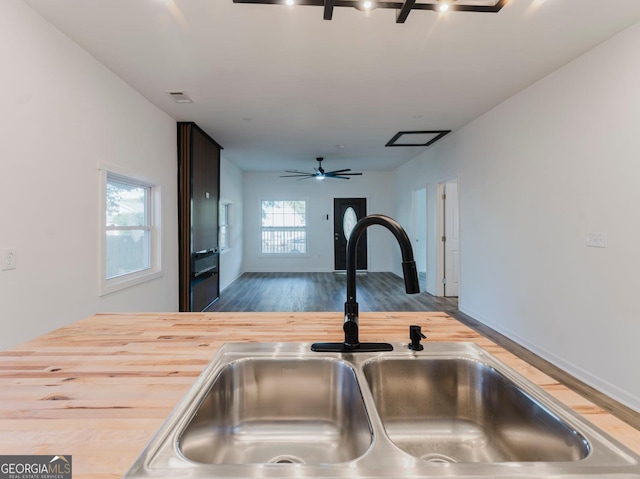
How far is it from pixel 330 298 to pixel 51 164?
166 inches

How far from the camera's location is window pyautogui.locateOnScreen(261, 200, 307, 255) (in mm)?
8367

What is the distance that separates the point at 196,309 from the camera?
14.5ft

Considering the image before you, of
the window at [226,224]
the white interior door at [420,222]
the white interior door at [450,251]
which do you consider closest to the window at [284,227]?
the window at [226,224]

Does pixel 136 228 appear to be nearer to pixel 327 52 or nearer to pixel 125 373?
pixel 327 52

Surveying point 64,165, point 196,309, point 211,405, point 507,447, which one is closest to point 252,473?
point 211,405

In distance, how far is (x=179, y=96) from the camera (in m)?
3.31

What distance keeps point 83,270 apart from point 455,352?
2708mm

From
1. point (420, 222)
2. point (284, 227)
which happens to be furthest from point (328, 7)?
point (284, 227)

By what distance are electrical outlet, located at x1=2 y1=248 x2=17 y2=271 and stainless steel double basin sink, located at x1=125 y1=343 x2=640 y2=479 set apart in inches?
68.7

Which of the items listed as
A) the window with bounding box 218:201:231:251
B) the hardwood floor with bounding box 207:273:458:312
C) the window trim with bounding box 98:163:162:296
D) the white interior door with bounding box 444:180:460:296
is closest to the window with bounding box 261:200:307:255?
the hardwood floor with bounding box 207:273:458:312

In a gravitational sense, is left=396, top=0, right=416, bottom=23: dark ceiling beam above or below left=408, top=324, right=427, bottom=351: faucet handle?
above

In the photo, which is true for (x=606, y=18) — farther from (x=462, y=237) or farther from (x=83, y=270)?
(x=83, y=270)

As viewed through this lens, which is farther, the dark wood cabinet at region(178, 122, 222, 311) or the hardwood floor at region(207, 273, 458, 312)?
the hardwood floor at region(207, 273, 458, 312)

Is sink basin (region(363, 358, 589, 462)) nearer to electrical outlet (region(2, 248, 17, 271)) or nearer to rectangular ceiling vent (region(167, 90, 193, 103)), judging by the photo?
electrical outlet (region(2, 248, 17, 271))
